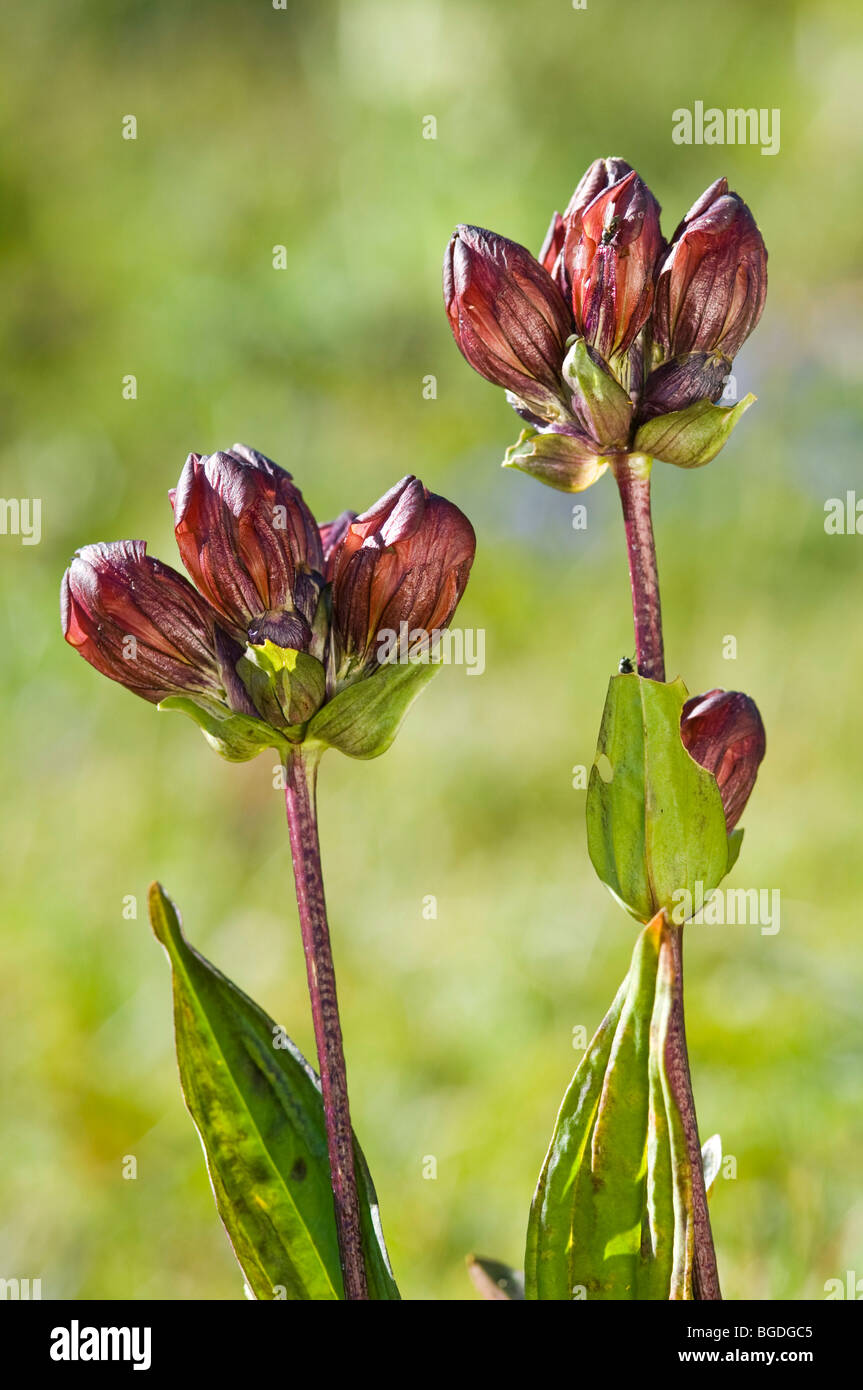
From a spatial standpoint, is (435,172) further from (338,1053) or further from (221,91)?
(338,1053)

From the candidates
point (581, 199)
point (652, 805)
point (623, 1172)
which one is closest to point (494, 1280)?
point (623, 1172)

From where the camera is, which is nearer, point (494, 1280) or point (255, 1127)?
point (255, 1127)

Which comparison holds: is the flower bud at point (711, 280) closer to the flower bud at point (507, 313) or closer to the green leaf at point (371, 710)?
the flower bud at point (507, 313)

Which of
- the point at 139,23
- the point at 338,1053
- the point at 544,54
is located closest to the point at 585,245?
the point at 338,1053

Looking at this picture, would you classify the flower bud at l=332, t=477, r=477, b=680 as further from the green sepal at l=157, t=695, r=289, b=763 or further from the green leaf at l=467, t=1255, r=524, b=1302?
the green leaf at l=467, t=1255, r=524, b=1302

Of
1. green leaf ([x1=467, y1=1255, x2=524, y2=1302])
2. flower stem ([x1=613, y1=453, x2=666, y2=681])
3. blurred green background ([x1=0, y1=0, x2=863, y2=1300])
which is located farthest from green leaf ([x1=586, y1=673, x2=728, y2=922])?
blurred green background ([x1=0, y1=0, x2=863, y2=1300])

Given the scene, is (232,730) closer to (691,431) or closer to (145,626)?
(145,626)
